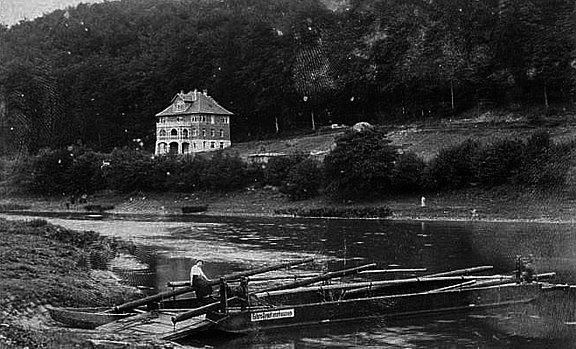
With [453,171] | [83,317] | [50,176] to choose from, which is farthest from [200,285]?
[50,176]

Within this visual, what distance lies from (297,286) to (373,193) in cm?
5593

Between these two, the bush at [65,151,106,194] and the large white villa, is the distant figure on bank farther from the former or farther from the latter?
the large white villa

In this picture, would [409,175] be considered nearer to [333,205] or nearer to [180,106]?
[333,205]

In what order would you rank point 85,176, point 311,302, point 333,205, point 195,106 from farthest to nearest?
point 195,106 < point 85,176 < point 333,205 < point 311,302

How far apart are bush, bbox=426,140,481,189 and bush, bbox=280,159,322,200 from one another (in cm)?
1340

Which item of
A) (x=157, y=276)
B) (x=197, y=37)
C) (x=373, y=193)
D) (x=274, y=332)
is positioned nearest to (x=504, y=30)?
(x=373, y=193)

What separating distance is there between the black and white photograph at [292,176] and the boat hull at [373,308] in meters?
0.07

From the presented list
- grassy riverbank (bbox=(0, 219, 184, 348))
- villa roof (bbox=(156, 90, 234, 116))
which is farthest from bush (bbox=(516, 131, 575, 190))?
villa roof (bbox=(156, 90, 234, 116))

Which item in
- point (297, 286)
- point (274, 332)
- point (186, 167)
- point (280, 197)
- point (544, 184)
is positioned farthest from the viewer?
point (186, 167)

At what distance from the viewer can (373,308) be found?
2852cm

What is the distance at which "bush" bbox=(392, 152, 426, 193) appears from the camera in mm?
81375

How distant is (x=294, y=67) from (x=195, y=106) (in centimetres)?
1765

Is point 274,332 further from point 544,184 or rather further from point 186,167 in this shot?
point 186,167

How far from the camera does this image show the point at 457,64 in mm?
120250
